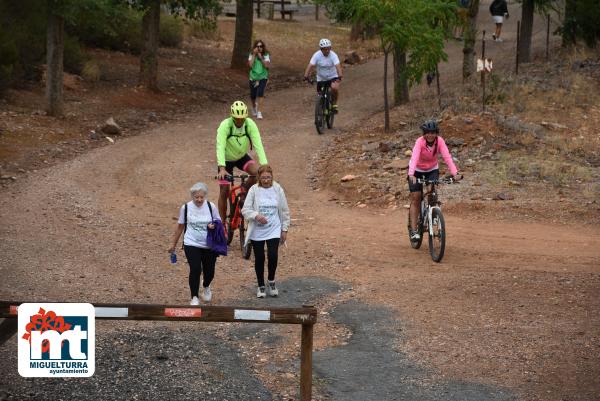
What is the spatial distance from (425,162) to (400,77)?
37.2 ft

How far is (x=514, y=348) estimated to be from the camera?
1029cm

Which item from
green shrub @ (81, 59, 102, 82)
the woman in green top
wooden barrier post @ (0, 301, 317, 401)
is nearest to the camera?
wooden barrier post @ (0, 301, 317, 401)

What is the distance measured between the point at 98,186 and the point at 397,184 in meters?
5.26

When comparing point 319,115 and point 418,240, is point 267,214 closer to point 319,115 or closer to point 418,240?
point 418,240

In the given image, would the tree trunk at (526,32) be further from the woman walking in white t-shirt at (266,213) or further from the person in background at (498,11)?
the woman walking in white t-shirt at (266,213)

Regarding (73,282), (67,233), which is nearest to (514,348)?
(73,282)

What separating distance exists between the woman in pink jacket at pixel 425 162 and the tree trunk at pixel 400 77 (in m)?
9.42

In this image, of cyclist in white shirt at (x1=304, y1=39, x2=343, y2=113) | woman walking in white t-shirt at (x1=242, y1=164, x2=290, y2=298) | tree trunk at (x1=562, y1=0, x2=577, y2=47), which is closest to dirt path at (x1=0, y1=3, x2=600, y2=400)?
woman walking in white t-shirt at (x1=242, y1=164, x2=290, y2=298)

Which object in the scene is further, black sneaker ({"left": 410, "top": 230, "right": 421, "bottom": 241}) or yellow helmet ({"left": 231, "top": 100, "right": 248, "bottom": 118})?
black sneaker ({"left": 410, "top": 230, "right": 421, "bottom": 241})

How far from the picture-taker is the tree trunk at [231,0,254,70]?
32.5 meters

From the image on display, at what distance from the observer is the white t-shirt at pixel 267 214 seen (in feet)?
37.3

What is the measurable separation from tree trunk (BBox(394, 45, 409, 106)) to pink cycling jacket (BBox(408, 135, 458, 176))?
9.50m

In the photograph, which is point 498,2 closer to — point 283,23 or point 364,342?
point 283,23

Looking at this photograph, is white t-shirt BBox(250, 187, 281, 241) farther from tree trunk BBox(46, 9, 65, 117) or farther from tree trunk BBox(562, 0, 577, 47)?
tree trunk BBox(562, 0, 577, 47)
